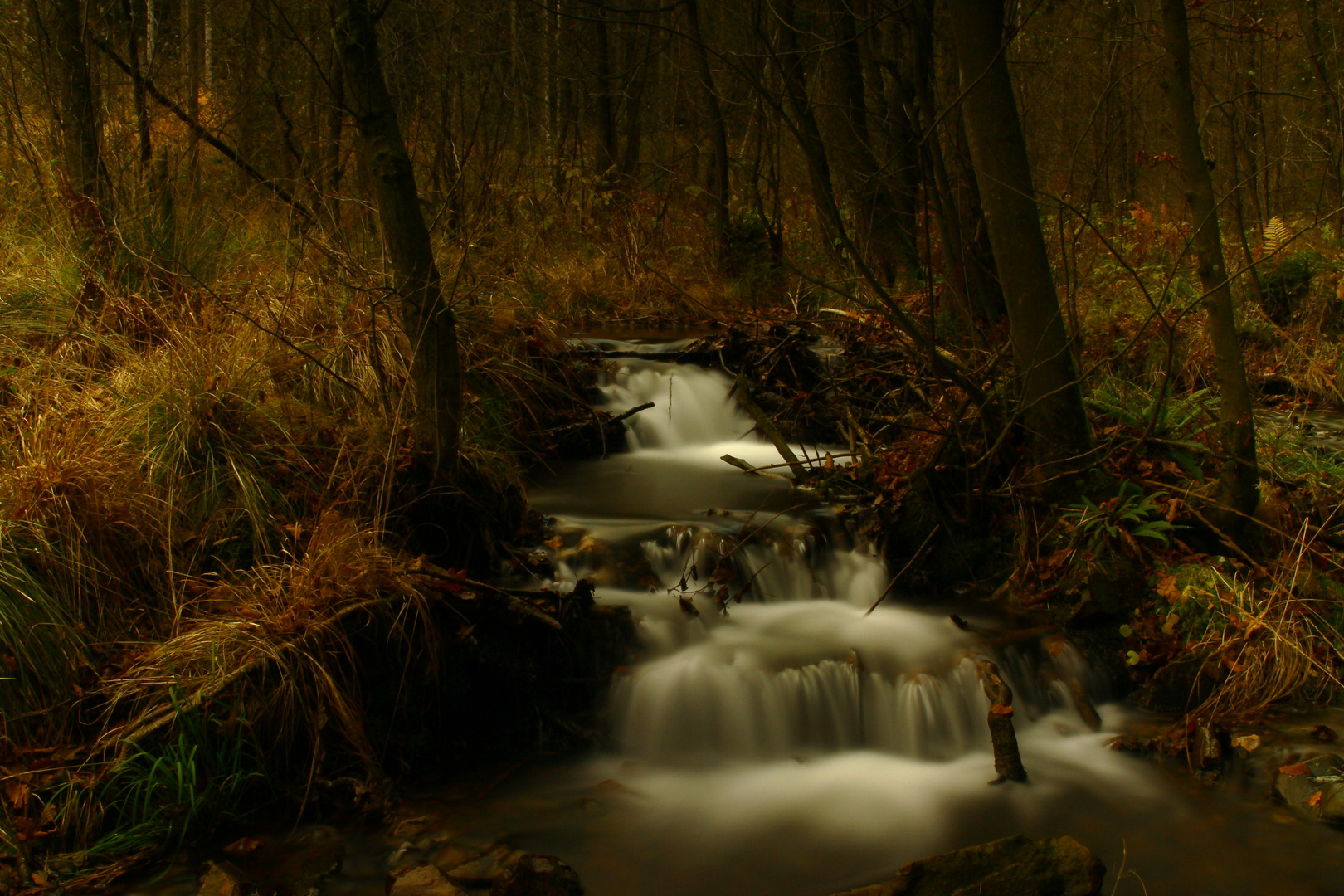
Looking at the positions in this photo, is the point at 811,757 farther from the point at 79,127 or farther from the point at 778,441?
the point at 79,127

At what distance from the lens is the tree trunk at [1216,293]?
14.5ft

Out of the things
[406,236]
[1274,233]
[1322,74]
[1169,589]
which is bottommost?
[1169,589]

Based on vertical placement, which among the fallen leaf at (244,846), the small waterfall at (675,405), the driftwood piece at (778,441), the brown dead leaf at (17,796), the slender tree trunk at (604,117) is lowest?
the fallen leaf at (244,846)

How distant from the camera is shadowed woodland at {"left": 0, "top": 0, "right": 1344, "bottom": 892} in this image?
3.64 meters

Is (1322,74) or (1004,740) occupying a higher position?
(1322,74)

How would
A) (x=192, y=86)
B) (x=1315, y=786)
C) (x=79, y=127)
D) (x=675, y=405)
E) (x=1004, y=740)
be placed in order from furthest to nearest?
(x=675, y=405) → (x=192, y=86) → (x=79, y=127) → (x=1004, y=740) → (x=1315, y=786)

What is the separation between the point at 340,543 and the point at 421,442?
833 millimetres

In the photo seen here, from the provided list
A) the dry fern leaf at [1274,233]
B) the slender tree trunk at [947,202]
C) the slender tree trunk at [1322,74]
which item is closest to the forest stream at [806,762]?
the slender tree trunk at [947,202]

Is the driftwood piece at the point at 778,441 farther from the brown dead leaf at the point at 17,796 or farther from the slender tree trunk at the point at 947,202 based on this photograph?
the brown dead leaf at the point at 17,796

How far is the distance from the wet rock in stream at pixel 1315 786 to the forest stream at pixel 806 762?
0.25 ft

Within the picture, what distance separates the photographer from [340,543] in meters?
4.07

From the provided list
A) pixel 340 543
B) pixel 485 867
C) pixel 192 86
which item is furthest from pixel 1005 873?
pixel 192 86

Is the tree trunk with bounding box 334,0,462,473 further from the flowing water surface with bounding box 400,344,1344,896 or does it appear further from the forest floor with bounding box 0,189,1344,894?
the flowing water surface with bounding box 400,344,1344,896

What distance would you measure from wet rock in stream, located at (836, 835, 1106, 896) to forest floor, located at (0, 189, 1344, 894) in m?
1.30
